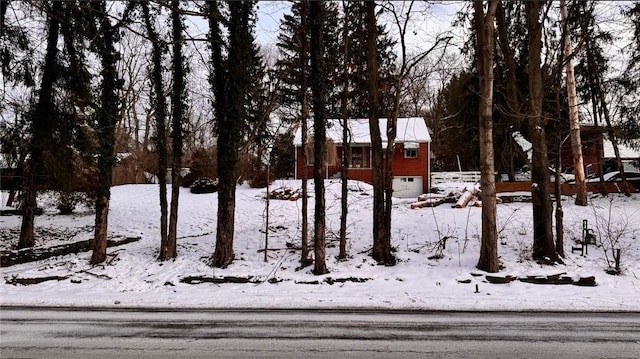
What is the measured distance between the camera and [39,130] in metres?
14.1

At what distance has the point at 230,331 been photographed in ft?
20.1

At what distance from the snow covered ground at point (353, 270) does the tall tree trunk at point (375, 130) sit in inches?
24.2

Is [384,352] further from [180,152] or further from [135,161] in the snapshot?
[135,161]

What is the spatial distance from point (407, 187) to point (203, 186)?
13.7 metres

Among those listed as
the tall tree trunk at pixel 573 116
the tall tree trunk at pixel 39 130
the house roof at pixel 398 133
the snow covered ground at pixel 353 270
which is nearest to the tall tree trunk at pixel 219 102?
the snow covered ground at pixel 353 270

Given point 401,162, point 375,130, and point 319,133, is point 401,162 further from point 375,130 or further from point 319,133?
point 319,133

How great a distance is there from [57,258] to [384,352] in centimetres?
1143

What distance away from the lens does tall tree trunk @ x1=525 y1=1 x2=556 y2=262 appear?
1127 cm

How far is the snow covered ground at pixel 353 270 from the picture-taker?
8453 millimetres

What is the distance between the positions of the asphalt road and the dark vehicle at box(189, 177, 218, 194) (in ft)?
66.2

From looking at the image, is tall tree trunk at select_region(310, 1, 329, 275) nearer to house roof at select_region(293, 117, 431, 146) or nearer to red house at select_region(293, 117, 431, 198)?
red house at select_region(293, 117, 431, 198)

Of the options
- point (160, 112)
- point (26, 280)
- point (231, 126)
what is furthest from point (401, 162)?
point (26, 280)

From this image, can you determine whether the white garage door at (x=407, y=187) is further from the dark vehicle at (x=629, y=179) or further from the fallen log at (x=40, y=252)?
the fallen log at (x=40, y=252)

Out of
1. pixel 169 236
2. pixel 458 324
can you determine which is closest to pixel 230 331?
pixel 458 324
